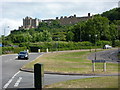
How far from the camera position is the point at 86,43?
9988cm

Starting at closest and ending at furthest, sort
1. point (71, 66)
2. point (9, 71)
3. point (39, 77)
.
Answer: point (39, 77) < point (9, 71) < point (71, 66)

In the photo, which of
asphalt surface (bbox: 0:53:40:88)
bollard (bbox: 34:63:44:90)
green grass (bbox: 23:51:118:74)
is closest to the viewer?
Result: bollard (bbox: 34:63:44:90)

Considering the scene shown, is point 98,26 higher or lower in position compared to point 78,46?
higher

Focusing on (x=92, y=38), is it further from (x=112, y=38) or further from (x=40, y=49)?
(x=40, y=49)

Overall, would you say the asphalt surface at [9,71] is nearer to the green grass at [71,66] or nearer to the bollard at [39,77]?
the green grass at [71,66]

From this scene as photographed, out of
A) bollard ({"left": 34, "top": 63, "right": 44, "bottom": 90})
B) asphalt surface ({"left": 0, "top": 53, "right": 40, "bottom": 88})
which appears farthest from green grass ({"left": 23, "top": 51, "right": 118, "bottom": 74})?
bollard ({"left": 34, "top": 63, "right": 44, "bottom": 90})

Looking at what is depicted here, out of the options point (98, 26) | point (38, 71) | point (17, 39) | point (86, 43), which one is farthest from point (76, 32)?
point (38, 71)

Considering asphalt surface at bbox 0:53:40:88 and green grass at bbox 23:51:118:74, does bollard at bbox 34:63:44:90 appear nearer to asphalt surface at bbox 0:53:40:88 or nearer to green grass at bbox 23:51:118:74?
asphalt surface at bbox 0:53:40:88

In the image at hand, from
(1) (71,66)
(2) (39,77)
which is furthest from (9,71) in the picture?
(2) (39,77)

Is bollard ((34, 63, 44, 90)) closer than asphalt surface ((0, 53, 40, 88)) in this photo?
Yes

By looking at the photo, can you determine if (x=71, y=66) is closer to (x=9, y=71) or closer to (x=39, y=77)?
(x=9, y=71)

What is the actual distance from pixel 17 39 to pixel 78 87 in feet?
455

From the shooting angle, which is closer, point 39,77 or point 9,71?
point 39,77

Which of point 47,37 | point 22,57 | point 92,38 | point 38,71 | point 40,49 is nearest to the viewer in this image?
point 38,71
